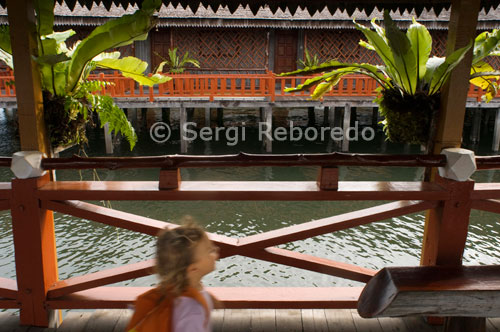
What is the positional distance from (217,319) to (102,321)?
32.4 inches

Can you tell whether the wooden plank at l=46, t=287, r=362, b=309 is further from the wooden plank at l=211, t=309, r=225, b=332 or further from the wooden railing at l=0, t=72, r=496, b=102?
the wooden railing at l=0, t=72, r=496, b=102

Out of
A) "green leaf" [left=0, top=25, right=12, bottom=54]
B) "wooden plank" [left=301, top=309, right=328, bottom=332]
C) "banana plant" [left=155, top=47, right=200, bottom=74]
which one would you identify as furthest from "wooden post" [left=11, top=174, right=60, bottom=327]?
"banana plant" [left=155, top=47, right=200, bottom=74]

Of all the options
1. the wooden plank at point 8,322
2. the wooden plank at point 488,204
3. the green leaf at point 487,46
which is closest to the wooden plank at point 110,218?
the wooden plank at point 8,322

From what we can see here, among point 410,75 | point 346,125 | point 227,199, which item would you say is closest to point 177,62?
point 346,125

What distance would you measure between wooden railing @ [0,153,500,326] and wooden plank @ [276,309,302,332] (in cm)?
16

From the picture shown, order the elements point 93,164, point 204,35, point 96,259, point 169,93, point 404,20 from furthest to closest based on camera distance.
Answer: point 204,35 < point 404,20 < point 169,93 < point 96,259 < point 93,164

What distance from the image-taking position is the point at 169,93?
563 inches

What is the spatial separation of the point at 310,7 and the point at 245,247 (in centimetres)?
201

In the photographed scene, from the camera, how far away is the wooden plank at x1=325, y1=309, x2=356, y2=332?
2.89m

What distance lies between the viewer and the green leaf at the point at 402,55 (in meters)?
2.75

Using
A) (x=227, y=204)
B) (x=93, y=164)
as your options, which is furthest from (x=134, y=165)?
(x=227, y=204)

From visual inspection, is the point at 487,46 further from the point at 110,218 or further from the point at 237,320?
the point at 110,218

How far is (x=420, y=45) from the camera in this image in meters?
2.88

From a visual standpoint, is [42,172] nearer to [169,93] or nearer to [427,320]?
[427,320]
